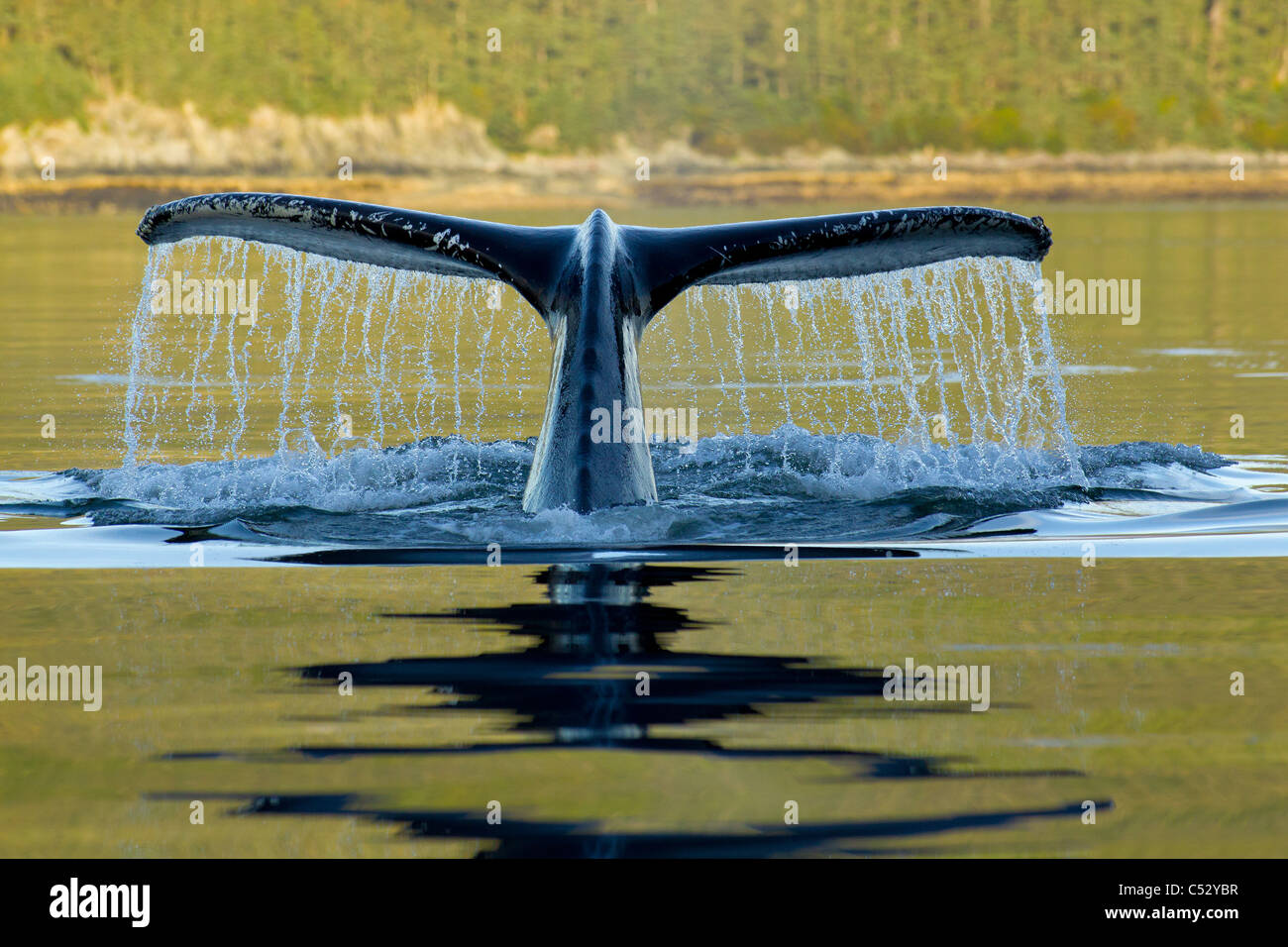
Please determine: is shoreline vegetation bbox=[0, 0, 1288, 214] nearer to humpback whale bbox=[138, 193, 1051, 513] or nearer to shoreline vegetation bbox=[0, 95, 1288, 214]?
shoreline vegetation bbox=[0, 95, 1288, 214]

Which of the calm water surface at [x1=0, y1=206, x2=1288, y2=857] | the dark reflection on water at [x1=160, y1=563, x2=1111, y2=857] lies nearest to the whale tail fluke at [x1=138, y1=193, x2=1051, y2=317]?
the calm water surface at [x1=0, y1=206, x2=1288, y2=857]

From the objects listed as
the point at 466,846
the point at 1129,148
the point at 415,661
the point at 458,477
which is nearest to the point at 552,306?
the point at 458,477

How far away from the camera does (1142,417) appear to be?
15.5 m

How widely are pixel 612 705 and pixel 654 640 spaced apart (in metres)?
0.94

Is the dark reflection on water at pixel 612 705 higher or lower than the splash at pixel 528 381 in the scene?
lower

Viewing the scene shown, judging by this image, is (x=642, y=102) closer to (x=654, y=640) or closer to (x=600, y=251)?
(x=600, y=251)

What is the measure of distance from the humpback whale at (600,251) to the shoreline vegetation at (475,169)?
79.3 m

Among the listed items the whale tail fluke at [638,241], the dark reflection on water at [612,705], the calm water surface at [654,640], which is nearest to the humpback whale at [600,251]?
the whale tail fluke at [638,241]

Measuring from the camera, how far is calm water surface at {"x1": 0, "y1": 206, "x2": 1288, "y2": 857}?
16.8ft

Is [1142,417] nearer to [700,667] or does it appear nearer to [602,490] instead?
[602,490]

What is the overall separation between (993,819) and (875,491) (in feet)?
18.9

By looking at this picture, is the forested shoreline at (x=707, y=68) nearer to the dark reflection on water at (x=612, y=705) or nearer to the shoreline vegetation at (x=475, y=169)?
the shoreline vegetation at (x=475, y=169)

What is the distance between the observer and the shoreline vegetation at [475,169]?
9688 centimetres

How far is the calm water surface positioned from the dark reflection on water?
0.7 inches
